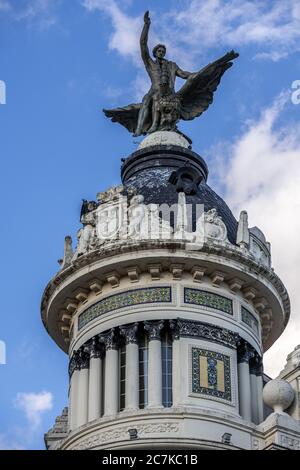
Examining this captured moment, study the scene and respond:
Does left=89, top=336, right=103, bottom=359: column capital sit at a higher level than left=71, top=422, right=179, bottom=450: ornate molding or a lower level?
higher

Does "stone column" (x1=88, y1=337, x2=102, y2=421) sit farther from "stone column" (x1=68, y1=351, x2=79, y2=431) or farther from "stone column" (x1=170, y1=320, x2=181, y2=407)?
"stone column" (x1=170, y1=320, x2=181, y2=407)

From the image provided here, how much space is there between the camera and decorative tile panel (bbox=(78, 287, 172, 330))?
40.8 meters

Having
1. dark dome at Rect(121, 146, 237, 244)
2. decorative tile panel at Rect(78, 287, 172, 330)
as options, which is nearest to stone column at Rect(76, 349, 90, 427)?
decorative tile panel at Rect(78, 287, 172, 330)

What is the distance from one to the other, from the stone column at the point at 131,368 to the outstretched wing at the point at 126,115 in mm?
10677

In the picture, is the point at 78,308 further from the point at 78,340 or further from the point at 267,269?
the point at 267,269

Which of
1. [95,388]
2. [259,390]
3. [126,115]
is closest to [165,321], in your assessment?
[95,388]

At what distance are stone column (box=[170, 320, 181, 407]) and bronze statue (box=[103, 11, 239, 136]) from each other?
9271mm

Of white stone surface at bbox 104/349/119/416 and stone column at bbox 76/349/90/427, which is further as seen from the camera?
stone column at bbox 76/349/90/427

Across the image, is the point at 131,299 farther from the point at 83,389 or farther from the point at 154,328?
the point at 83,389

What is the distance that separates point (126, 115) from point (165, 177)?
570 centimetres

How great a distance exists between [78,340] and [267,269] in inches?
222

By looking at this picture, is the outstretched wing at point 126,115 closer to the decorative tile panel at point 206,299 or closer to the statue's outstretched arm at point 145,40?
the statue's outstretched arm at point 145,40

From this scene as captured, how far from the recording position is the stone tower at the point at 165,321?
1540 inches
